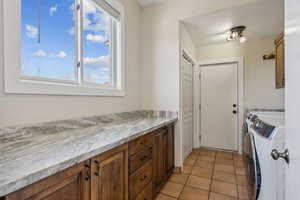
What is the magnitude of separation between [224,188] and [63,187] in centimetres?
197

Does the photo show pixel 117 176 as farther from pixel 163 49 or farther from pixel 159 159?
pixel 163 49

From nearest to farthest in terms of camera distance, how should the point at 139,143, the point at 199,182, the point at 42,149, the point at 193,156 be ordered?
the point at 42,149
the point at 139,143
the point at 199,182
the point at 193,156

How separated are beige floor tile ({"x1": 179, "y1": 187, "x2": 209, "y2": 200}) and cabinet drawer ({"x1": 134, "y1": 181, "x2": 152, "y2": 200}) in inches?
17.1

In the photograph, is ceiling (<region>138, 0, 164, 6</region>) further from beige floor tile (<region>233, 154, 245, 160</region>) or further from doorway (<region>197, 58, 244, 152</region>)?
beige floor tile (<region>233, 154, 245, 160</region>)

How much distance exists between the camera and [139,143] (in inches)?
56.1

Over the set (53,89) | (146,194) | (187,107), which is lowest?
(146,194)

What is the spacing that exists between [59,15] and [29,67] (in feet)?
1.95

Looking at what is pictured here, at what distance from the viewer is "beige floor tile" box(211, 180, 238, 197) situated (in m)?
1.89

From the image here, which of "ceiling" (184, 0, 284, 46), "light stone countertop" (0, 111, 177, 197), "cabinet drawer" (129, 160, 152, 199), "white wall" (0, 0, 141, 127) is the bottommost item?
"cabinet drawer" (129, 160, 152, 199)

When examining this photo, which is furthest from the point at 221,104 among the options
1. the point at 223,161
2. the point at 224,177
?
the point at 224,177

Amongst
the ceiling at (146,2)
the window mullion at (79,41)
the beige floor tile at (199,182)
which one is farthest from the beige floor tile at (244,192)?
the ceiling at (146,2)

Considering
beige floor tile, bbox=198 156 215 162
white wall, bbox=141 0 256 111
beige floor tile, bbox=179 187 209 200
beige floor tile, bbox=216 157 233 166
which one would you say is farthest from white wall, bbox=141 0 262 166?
beige floor tile, bbox=216 157 233 166

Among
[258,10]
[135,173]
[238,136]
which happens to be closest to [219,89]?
[238,136]

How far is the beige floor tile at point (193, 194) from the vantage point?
1.79 meters
